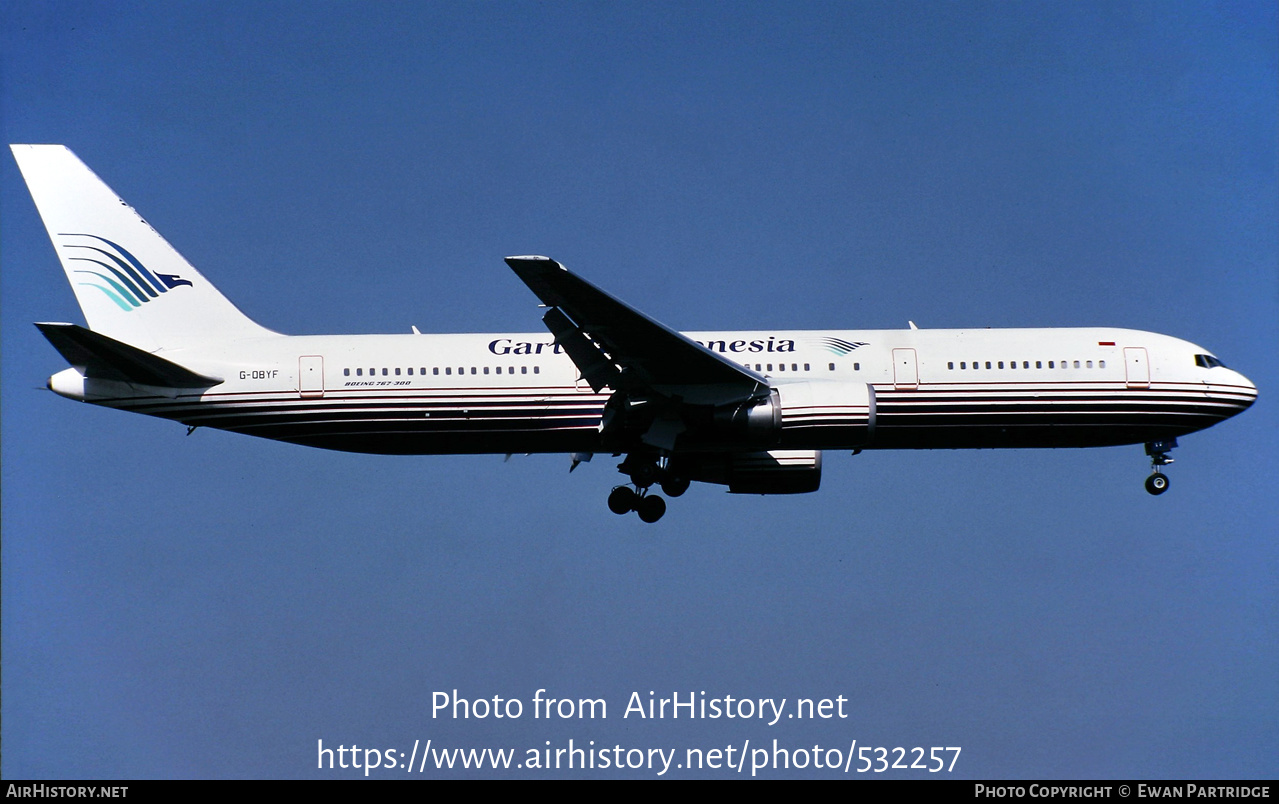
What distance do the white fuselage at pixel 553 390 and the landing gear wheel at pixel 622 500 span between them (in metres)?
1.53

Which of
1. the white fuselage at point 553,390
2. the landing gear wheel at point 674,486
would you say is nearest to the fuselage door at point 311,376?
the white fuselage at point 553,390

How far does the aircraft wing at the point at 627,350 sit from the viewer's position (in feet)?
97.8

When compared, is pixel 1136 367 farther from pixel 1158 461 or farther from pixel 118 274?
pixel 118 274

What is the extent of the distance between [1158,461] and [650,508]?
1251 centimetres

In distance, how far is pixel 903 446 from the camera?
34.3 metres

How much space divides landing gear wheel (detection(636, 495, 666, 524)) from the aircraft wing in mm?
3586

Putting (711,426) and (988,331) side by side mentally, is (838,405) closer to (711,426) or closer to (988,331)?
(711,426)

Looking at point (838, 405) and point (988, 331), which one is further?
point (988, 331)

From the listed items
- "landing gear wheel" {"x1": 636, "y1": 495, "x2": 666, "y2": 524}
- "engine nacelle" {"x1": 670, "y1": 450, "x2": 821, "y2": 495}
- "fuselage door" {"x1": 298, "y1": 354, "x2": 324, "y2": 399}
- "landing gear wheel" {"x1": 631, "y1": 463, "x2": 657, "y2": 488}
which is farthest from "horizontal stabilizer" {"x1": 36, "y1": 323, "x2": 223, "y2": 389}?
"engine nacelle" {"x1": 670, "y1": 450, "x2": 821, "y2": 495}

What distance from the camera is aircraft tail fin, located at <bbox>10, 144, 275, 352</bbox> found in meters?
35.6

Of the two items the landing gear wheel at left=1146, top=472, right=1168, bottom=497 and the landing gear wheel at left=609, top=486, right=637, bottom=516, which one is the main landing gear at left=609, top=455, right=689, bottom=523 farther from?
the landing gear wheel at left=1146, top=472, right=1168, bottom=497
